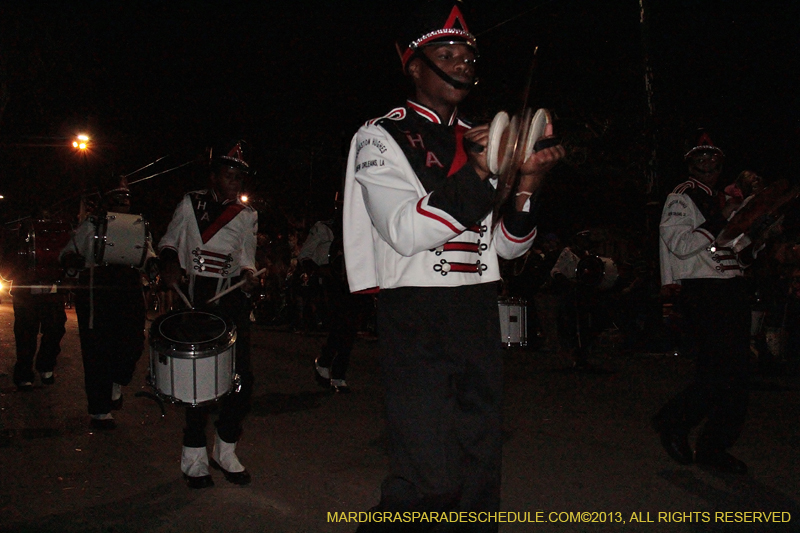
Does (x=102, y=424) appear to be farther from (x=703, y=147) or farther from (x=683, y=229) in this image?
(x=703, y=147)

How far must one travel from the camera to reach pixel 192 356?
4.76m

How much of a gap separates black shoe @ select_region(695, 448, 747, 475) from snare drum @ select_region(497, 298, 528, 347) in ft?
4.69

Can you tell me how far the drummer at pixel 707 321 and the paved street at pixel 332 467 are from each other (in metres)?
0.24

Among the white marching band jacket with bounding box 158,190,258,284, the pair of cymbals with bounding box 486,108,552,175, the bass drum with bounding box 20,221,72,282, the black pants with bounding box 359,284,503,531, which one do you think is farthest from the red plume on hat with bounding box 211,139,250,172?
the bass drum with bounding box 20,221,72,282

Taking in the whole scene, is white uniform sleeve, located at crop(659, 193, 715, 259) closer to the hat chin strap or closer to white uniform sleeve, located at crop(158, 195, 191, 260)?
the hat chin strap

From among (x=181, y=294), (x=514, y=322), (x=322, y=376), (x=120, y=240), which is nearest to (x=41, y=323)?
(x=120, y=240)

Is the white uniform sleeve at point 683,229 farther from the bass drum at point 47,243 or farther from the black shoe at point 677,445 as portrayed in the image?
the bass drum at point 47,243

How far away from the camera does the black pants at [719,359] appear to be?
5.34 m

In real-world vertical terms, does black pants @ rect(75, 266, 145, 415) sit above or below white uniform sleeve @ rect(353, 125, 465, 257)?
below

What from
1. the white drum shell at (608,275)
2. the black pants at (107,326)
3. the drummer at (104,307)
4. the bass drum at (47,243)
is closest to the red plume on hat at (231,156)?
the drummer at (104,307)

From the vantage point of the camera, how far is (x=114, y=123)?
120ft

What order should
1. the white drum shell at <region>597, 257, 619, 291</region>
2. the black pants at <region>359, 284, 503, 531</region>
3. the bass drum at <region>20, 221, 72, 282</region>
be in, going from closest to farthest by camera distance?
the black pants at <region>359, 284, 503, 531</region> → the bass drum at <region>20, 221, 72, 282</region> → the white drum shell at <region>597, 257, 619, 291</region>

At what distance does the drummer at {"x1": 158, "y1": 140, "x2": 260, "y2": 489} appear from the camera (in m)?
5.10

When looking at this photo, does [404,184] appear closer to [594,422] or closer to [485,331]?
[485,331]
